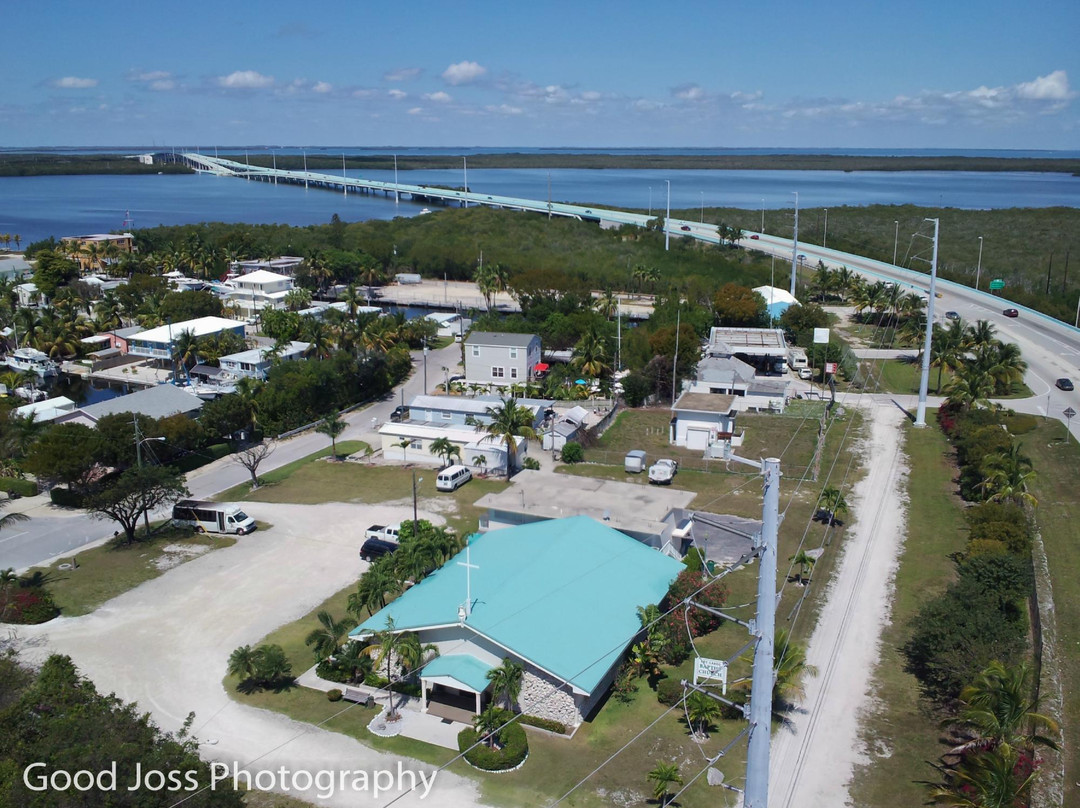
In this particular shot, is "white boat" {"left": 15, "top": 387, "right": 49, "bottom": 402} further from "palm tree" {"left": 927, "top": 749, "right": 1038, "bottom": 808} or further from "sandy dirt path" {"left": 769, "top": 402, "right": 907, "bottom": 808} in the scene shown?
"palm tree" {"left": 927, "top": 749, "right": 1038, "bottom": 808}

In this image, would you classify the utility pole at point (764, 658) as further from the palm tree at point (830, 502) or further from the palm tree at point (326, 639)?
the palm tree at point (830, 502)

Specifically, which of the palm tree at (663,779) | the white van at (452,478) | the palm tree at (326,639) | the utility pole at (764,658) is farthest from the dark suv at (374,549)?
the utility pole at (764,658)

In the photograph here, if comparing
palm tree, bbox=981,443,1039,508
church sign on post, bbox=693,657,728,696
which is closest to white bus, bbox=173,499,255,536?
church sign on post, bbox=693,657,728,696

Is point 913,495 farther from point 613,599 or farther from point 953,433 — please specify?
point 613,599

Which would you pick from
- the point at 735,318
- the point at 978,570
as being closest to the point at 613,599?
the point at 978,570

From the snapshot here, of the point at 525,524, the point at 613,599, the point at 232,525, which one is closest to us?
the point at 613,599
